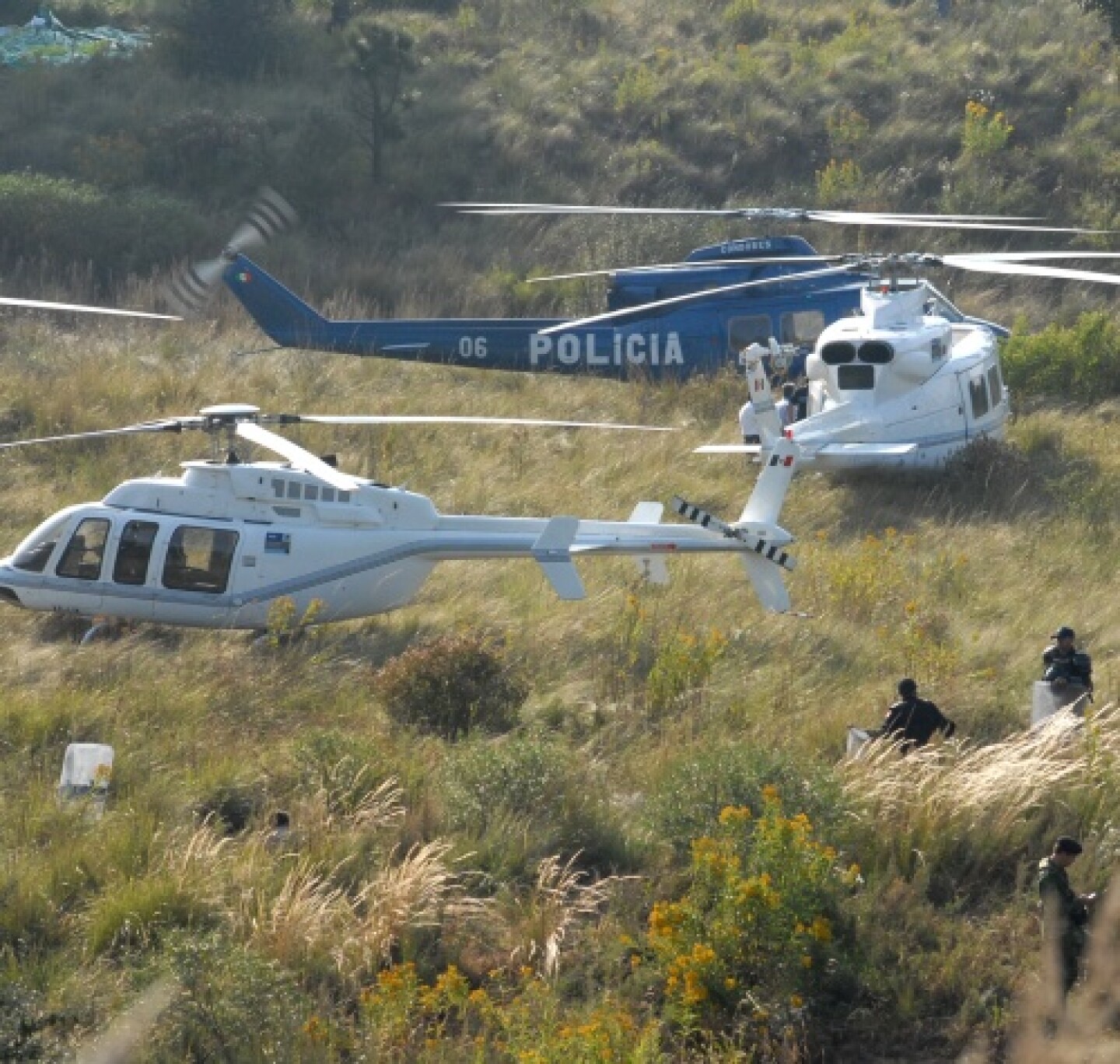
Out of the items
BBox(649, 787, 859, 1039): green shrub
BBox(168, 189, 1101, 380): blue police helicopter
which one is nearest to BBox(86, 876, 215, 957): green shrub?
BBox(649, 787, 859, 1039): green shrub

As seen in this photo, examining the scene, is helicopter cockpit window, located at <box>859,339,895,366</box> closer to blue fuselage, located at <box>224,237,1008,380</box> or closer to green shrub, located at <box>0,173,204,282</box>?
blue fuselage, located at <box>224,237,1008,380</box>

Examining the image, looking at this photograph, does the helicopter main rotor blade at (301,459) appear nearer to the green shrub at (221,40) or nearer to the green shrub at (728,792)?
the green shrub at (728,792)

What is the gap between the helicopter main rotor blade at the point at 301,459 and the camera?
39.8 ft

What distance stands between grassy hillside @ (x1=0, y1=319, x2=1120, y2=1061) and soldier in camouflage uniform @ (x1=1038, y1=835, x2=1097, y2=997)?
420 mm

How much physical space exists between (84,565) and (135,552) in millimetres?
440

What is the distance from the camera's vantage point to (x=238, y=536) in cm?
1364

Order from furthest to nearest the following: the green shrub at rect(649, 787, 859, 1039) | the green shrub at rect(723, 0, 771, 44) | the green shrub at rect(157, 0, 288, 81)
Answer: the green shrub at rect(723, 0, 771, 44) < the green shrub at rect(157, 0, 288, 81) < the green shrub at rect(649, 787, 859, 1039)

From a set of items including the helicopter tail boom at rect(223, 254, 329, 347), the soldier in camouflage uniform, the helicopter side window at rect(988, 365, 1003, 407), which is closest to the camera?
the soldier in camouflage uniform

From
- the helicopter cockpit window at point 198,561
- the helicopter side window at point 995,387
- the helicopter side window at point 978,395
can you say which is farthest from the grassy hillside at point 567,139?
the helicopter cockpit window at point 198,561

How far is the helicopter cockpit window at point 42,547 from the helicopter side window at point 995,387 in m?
10.2

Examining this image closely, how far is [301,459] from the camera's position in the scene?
12.7 m

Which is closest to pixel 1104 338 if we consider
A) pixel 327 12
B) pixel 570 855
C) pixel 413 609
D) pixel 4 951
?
pixel 413 609

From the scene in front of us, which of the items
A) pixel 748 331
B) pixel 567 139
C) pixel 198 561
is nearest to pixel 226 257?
pixel 748 331

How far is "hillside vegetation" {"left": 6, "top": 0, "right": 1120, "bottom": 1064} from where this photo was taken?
8391 millimetres
